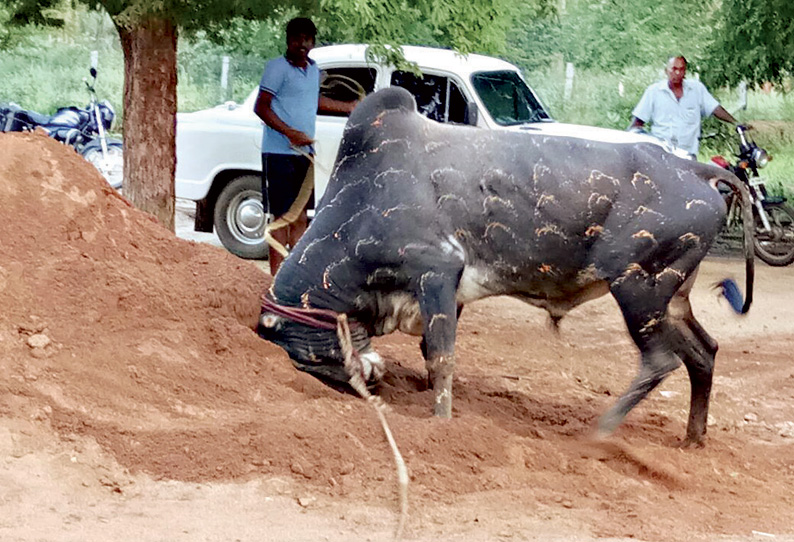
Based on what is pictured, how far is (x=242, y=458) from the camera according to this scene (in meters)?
5.02

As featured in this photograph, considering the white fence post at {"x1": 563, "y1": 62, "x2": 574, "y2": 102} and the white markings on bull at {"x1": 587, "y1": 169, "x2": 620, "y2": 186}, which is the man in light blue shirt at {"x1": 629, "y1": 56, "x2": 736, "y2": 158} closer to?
the white markings on bull at {"x1": 587, "y1": 169, "x2": 620, "y2": 186}

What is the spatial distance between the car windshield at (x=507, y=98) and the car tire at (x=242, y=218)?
2377 millimetres

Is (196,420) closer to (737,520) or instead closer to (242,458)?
(242,458)

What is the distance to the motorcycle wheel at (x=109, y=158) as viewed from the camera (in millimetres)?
14414

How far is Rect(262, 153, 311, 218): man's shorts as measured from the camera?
869 centimetres

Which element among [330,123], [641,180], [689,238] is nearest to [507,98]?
[330,123]

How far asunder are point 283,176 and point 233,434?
12.5 ft

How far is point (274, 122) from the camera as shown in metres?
8.49

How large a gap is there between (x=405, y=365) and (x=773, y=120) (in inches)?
746

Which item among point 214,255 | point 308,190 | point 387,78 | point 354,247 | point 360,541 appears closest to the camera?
point 360,541

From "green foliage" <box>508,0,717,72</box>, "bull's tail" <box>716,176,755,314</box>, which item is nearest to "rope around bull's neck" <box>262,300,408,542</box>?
"bull's tail" <box>716,176,755,314</box>

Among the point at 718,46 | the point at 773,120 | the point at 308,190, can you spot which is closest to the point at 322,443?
the point at 308,190

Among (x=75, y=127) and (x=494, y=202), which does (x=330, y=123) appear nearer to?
(x=75, y=127)

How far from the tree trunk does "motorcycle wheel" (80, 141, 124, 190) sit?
222 inches
